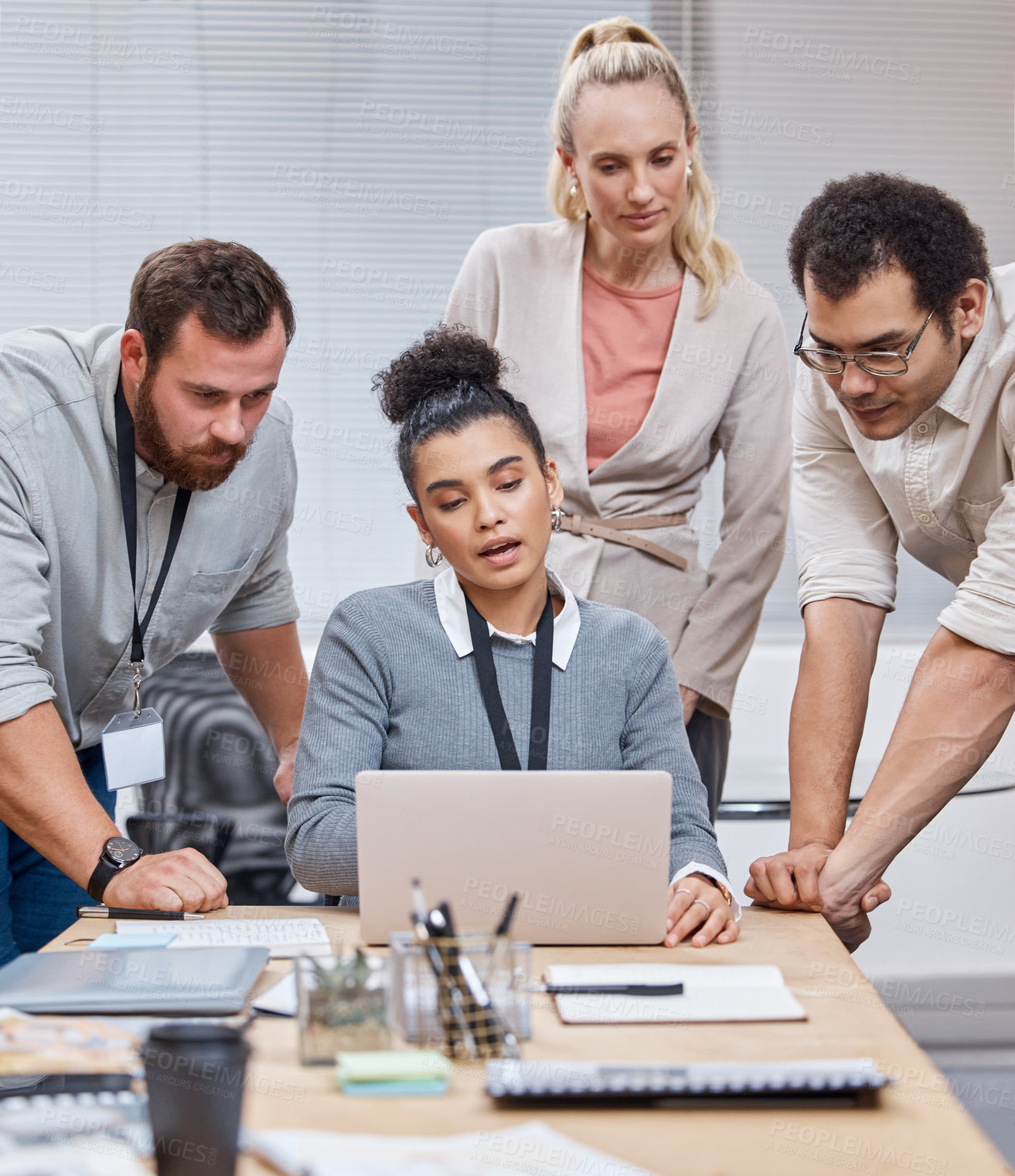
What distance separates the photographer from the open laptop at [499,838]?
111 centimetres

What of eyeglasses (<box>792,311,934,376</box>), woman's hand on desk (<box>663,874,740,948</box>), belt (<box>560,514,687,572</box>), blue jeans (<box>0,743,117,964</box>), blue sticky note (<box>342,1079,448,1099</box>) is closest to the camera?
blue sticky note (<box>342,1079,448,1099</box>)

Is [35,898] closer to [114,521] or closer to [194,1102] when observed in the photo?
[114,521]

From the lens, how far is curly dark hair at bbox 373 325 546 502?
64.2 inches

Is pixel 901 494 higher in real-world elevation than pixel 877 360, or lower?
lower

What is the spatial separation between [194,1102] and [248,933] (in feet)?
1.65

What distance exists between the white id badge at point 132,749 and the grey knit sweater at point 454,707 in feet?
1.20

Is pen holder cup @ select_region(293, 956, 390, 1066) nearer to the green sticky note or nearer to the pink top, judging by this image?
the green sticky note

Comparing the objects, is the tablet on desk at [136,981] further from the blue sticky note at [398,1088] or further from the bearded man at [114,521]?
the bearded man at [114,521]

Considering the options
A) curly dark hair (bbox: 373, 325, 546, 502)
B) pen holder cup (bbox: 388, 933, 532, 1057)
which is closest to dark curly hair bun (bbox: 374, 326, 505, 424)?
curly dark hair (bbox: 373, 325, 546, 502)

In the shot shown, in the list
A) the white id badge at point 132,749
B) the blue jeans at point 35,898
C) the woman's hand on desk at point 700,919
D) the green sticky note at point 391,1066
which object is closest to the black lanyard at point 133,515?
the white id badge at point 132,749

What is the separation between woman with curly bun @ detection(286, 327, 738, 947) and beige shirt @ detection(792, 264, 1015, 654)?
1.60 feet

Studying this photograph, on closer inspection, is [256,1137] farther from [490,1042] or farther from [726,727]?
[726,727]

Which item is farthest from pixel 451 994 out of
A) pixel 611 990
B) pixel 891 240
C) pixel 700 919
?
pixel 891 240

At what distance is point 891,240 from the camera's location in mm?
1589
